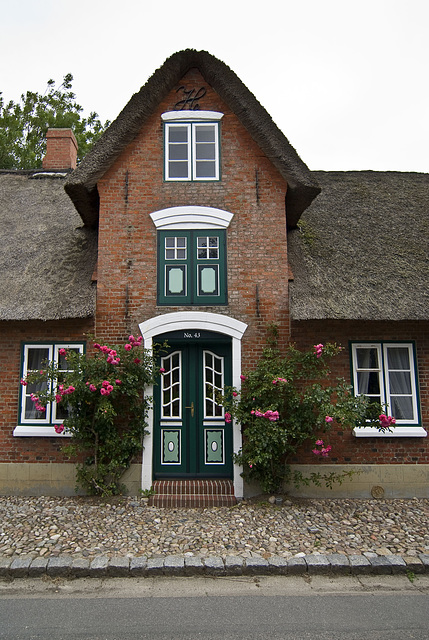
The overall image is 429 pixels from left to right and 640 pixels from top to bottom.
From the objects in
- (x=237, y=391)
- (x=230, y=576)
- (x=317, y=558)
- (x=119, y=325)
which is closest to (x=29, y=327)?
(x=119, y=325)

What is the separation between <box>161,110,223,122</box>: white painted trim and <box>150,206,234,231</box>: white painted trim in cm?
196

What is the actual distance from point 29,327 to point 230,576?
5.69 metres

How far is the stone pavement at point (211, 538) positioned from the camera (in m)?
5.67

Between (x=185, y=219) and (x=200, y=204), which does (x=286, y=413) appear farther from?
(x=200, y=204)

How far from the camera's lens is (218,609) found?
4859 mm

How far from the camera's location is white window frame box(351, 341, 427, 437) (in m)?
8.48

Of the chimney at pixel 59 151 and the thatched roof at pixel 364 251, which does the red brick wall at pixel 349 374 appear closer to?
the thatched roof at pixel 364 251

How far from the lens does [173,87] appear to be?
9.56 metres

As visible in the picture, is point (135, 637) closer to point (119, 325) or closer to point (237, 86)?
point (119, 325)

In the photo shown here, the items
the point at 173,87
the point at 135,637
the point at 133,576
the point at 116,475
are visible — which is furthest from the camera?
the point at 173,87

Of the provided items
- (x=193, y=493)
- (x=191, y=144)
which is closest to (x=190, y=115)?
(x=191, y=144)

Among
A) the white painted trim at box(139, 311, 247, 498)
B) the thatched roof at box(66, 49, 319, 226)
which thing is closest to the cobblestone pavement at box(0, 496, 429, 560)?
the white painted trim at box(139, 311, 247, 498)

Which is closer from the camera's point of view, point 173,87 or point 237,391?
point 237,391

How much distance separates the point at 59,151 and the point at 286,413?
434 inches
